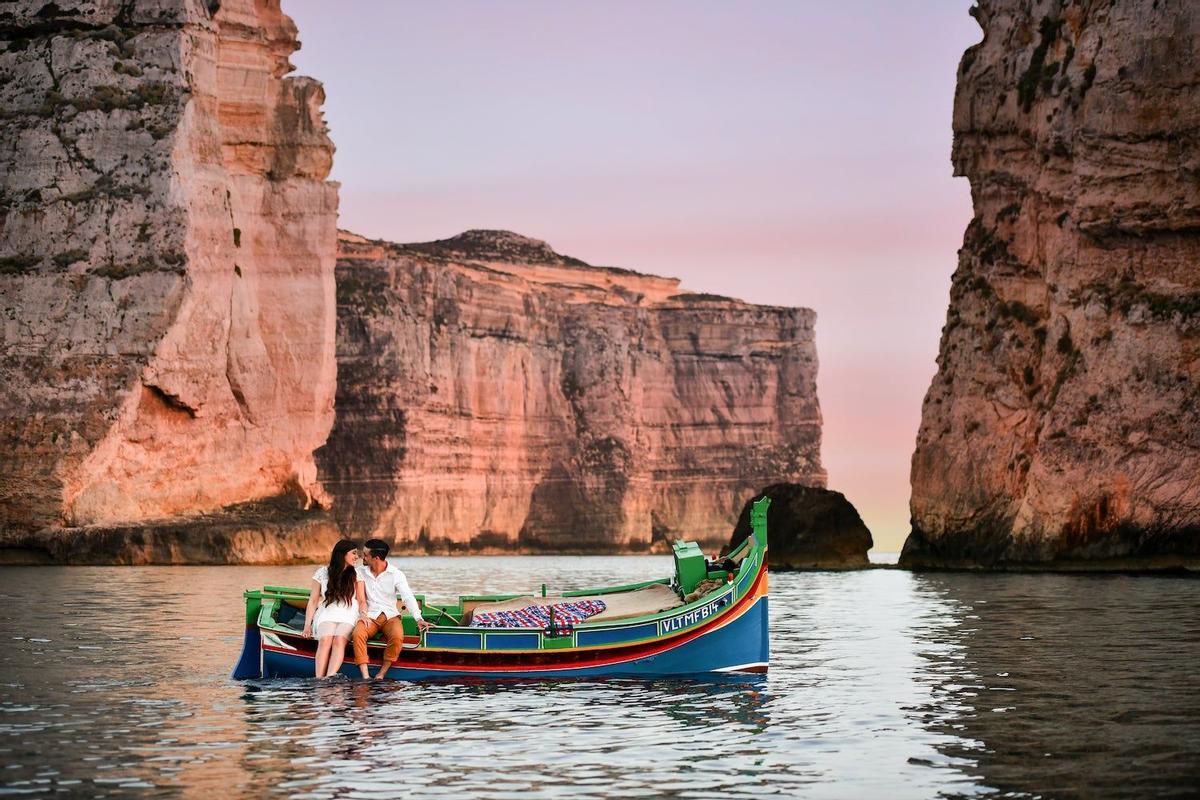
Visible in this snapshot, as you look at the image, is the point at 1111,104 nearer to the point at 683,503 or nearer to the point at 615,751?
the point at 615,751

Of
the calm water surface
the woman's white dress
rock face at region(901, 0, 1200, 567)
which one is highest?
rock face at region(901, 0, 1200, 567)

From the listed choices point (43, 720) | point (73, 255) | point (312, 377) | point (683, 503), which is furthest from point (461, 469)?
point (43, 720)

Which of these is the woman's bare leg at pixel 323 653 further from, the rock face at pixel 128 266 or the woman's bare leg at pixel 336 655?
the rock face at pixel 128 266

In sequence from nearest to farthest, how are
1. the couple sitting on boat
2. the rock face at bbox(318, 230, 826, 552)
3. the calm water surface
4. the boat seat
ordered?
the calm water surface, the couple sitting on boat, the boat seat, the rock face at bbox(318, 230, 826, 552)

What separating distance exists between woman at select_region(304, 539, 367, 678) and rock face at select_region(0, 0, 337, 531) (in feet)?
161

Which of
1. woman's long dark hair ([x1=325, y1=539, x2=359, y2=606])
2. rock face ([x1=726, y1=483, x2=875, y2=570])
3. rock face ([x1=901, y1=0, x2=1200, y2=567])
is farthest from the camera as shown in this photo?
rock face ([x1=726, y1=483, x2=875, y2=570])

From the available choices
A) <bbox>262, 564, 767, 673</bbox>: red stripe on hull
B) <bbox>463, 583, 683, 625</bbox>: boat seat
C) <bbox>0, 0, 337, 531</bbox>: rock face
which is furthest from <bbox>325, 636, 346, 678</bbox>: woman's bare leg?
<bbox>0, 0, 337, 531</bbox>: rock face

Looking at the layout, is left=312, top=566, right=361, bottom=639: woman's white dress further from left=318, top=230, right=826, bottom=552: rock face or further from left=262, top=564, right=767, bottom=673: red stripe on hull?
left=318, top=230, right=826, bottom=552: rock face

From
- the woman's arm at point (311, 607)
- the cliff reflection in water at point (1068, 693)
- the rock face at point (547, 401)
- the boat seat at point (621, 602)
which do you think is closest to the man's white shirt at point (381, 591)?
the woman's arm at point (311, 607)

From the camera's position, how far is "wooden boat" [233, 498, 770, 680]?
24.3 metres

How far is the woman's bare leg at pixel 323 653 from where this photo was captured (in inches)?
935

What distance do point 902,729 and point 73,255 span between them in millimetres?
62468

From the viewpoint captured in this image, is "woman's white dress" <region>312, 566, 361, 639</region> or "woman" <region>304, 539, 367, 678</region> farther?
"woman's white dress" <region>312, 566, 361, 639</region>

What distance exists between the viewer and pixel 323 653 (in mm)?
23906
